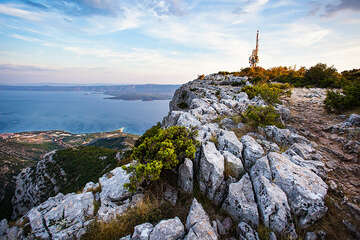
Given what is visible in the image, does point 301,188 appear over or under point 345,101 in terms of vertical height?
under

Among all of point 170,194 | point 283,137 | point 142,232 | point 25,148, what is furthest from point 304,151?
→ point 25,148

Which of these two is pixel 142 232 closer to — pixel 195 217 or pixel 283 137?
pixel 195 217

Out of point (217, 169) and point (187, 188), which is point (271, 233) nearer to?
point (217, 169)


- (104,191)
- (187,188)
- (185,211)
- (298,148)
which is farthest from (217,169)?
(104,191)

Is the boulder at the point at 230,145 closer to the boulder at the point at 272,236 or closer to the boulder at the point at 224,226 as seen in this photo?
the boulder at the point at 224,226

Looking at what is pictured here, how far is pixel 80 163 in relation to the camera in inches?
Answer: 2105

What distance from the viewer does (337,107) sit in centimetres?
1227

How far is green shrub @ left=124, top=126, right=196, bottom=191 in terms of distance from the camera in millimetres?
5457

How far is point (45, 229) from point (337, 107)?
66.8 ft

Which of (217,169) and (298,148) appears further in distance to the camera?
(298,148)

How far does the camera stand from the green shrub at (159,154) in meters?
5.46

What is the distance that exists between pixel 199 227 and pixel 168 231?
91 cm

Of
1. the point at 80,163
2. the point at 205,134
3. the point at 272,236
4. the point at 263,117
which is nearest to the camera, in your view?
the point at 272,236

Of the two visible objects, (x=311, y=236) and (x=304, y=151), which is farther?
(x=304, y=151)
